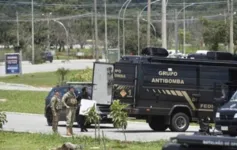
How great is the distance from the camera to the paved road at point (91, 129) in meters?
25.3

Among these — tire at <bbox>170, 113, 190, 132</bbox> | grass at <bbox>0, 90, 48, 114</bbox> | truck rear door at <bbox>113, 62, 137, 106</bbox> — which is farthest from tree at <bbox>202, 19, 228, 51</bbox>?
truck rear door at <bbox>113, 62, 137, 106</bbox>

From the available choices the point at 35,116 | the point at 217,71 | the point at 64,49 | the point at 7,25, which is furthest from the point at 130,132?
the point at 64,49

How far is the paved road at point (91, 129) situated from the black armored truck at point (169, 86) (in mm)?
824

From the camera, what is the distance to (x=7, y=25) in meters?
140

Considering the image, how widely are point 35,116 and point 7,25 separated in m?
104

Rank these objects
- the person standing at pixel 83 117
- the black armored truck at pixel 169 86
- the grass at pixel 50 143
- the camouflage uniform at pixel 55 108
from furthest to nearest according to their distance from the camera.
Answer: the person standing at pixel 83 117
the black armored truck at pixel 169 86
the camouflage uniform at pixel 55 108
the grass at pixel 50 143

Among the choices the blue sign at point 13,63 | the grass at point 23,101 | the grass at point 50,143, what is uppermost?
the blue sign at point 13,63

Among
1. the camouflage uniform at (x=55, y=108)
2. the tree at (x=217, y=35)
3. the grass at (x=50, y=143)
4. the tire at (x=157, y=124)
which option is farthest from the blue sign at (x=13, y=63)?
the grass at (x=50, y=143)

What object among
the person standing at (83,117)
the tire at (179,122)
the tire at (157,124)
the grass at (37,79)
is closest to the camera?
the person standing at (83,117)

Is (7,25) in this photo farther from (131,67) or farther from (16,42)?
(131,67)

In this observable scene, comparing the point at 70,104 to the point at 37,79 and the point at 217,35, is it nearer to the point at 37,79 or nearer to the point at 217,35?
the point at 37,79

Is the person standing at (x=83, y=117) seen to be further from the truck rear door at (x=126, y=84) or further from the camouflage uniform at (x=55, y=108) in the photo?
the truck rear door at (x=126, y=84)

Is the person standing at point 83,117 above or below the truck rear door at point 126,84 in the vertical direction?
below

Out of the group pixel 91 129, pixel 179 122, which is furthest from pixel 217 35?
pixel 179 122
